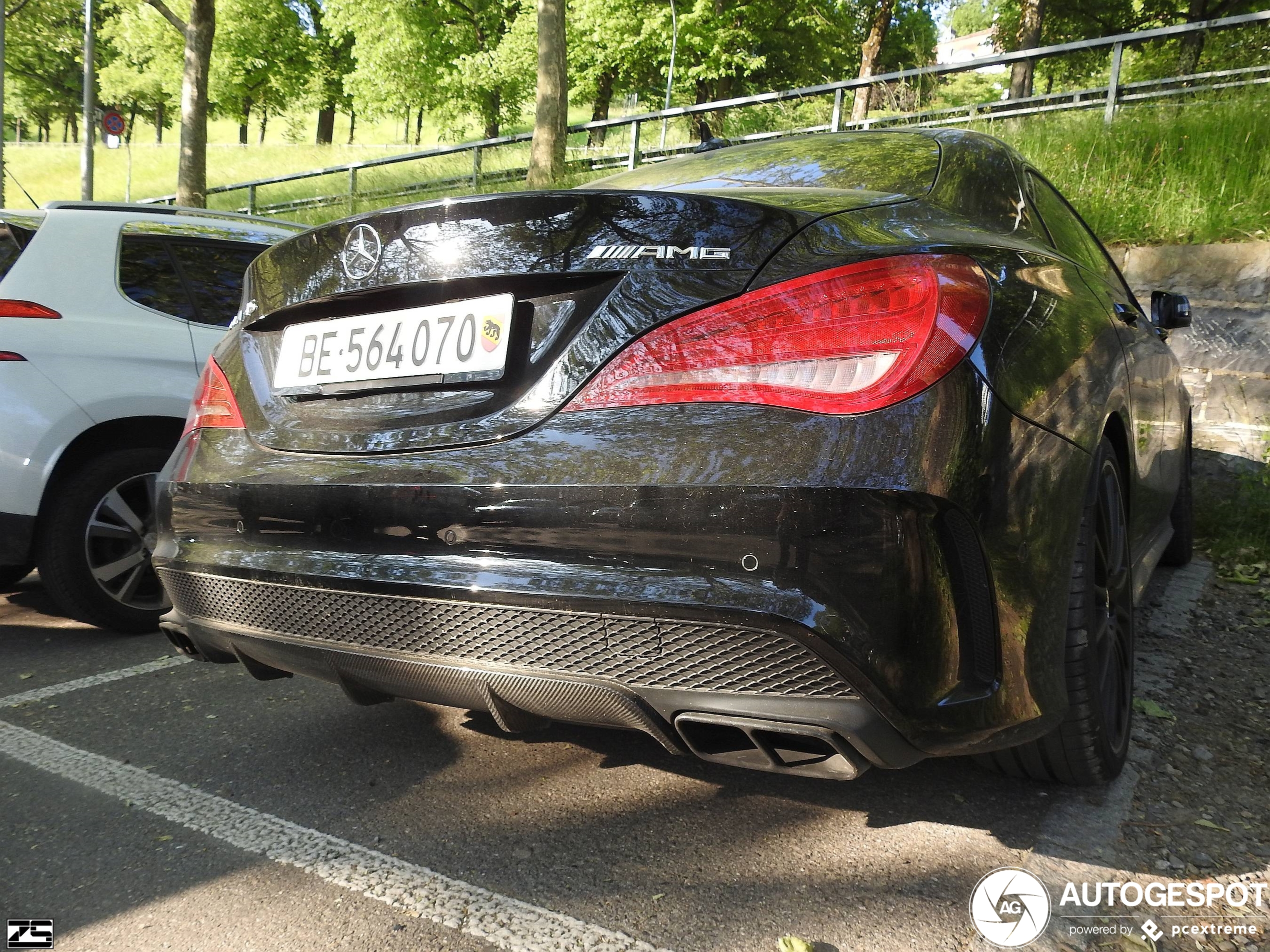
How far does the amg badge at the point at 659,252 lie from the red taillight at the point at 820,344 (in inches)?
4.1

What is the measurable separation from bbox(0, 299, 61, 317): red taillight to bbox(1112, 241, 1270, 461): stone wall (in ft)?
17.1

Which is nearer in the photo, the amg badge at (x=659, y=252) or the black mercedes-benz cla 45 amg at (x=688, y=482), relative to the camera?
the black mercedes-benz cla 45 amg at (x=688, y=482)

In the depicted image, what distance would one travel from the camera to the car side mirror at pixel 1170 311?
3791 millimetres

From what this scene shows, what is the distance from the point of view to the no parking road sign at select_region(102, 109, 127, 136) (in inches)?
712

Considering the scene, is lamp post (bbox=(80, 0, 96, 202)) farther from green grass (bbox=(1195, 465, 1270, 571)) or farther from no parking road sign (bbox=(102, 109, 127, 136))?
green grass (bbox=(1195, 465, 1270, 571))

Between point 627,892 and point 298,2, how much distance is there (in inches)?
1804

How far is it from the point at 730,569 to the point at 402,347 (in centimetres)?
82

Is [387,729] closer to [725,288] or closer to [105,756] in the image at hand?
[105,756]

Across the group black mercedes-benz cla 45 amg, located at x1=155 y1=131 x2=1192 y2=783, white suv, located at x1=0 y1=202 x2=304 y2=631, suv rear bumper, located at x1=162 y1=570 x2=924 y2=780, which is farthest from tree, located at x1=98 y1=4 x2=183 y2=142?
suv rear bumper, located at x1=162 y1=570 x2=924 y2=780

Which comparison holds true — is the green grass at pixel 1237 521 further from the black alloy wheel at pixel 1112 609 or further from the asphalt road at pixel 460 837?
the asphalt road at pixel 460 837

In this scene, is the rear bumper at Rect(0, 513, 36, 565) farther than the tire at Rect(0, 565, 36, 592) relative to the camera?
No

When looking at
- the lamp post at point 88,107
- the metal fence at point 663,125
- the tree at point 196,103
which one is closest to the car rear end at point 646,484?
the metal fence at point 663,125

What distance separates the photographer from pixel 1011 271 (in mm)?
2000

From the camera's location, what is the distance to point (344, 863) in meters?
2.07
